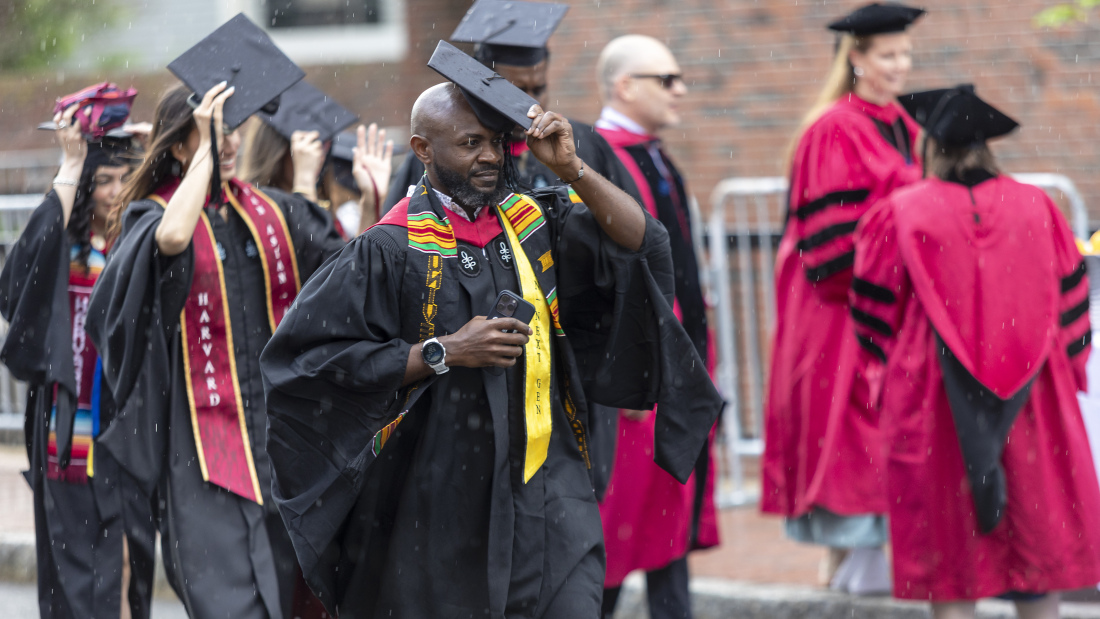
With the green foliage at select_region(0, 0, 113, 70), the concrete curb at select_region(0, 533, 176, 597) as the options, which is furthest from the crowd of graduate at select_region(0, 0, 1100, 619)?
the green foliage at select_region(0, 0, 113, 70)

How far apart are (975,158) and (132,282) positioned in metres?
3.09

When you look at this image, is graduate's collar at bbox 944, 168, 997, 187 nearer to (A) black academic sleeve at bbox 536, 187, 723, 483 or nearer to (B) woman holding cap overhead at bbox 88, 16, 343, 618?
(A) black academic sleeve at bbox 536, 187, 723, 483

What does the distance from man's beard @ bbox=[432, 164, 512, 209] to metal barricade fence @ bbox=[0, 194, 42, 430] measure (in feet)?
22.3

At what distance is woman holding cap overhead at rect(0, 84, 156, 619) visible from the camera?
5086 mm

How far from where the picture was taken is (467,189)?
353 cm

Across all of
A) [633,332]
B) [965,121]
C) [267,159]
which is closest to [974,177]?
[965,121]

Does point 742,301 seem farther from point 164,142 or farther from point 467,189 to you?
point 467,189

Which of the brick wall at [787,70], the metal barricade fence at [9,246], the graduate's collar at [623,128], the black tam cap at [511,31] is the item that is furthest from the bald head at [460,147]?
the metal barricade fence at [9,246]

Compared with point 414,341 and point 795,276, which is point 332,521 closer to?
point 414,341

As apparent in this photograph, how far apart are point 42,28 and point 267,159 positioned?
9861mm

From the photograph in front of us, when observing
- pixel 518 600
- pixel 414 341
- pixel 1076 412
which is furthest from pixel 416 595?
pixel 1076 412

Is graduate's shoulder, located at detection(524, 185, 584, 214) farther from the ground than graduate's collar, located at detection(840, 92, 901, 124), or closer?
farther from the ground

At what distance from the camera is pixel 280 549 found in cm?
477

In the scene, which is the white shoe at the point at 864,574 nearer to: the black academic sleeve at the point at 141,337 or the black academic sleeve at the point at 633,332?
the black academic sleeve at the point at 633,332
